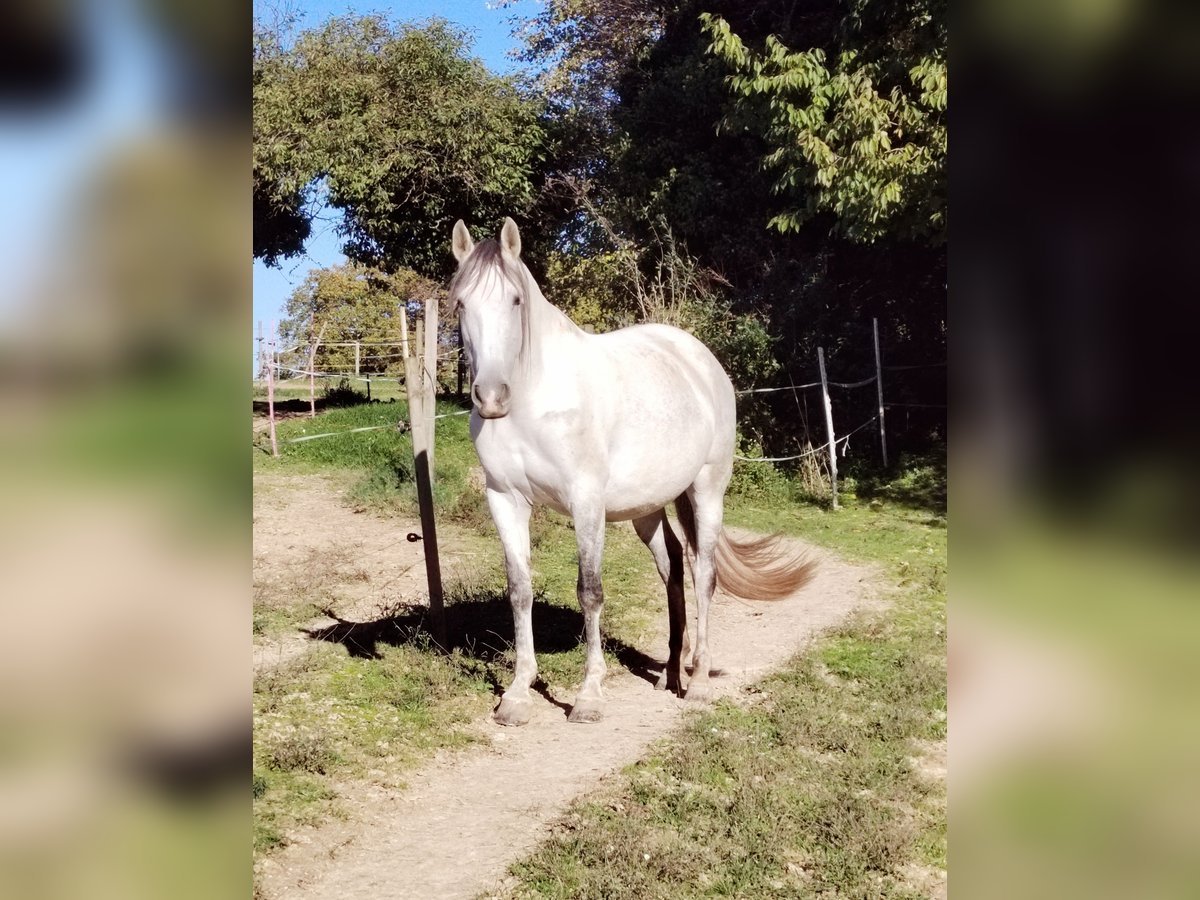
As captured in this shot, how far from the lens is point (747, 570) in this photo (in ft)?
18.2

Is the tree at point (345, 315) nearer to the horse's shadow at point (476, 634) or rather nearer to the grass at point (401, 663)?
the grass at point (401, 663)

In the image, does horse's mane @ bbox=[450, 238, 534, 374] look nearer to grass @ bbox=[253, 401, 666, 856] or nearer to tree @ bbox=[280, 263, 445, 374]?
grass @ bbox=[253, 401, 666, 856]

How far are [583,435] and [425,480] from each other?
1413 millimetres

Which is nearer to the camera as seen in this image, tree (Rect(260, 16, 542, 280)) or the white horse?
the white horse

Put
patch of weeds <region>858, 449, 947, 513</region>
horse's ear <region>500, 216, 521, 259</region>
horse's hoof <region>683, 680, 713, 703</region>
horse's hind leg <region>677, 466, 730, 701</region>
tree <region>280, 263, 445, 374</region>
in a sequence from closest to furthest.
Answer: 1. horse's ear <region>500, 216, 521, 259</region>
2. horse's hoof <region>683, 680, 713, 703</region>
3. horse's hind leg <region>677, 466, 730, 701</region>
4. patch of weeds <region>858, 449, 947, 513</region>
5. tree <region>280, 263, 445, 374</region>

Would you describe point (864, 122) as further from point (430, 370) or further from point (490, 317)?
point (490, 317)

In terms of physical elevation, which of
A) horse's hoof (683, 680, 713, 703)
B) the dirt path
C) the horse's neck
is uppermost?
the horse's neck

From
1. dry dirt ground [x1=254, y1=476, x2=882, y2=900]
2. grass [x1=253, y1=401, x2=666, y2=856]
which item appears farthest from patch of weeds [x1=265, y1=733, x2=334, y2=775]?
dry dirt ground [x1=254, y1=476, x2=882, y2=900]

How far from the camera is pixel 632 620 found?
20.5ft

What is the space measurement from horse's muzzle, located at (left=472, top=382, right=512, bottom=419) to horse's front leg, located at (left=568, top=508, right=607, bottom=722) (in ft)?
2.53

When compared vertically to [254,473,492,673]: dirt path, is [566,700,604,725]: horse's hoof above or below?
below

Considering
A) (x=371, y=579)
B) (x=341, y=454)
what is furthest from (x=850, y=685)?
(x=341, y=454)

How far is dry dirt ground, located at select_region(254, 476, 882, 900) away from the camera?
2.92m
